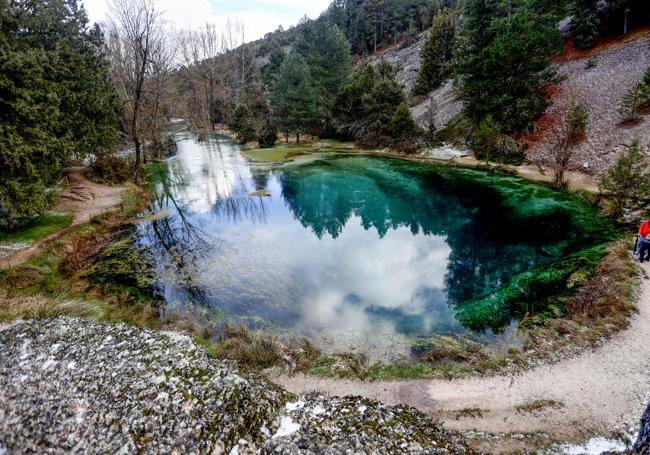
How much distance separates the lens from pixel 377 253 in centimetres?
1709

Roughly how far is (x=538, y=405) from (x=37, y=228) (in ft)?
70.9

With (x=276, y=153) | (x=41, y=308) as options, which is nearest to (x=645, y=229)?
(x=41, y=308)

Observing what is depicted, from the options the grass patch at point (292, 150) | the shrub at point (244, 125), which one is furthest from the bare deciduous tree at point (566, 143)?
the shrub at point (244, 125)

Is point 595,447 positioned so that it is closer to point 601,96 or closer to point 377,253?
point 377,253

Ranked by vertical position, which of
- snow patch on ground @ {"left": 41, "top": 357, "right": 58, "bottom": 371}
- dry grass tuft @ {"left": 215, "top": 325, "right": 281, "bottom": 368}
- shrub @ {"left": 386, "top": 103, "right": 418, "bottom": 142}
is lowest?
dry grass tuft @ {"left": 215, "top": 325, "right": 281, "bottom": 368}

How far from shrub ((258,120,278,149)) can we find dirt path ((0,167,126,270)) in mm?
23526

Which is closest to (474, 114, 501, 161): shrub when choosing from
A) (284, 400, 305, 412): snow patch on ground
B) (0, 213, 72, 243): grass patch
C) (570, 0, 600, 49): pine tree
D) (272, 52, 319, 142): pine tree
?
(570, 0, 600, 49): pine tree

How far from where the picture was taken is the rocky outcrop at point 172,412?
5.73 m

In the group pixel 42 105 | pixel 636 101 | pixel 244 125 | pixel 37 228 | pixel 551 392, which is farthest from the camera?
pixel 244 125

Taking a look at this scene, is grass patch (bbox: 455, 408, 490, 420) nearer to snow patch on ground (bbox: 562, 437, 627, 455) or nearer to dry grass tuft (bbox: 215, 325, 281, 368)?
snow patch on ground (bbox: 562, 437, 627, 455)

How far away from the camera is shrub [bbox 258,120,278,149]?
4700cm

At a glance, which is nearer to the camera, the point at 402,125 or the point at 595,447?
the point at 595,447

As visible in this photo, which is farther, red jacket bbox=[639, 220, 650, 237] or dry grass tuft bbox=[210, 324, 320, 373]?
red jacket bbox=[639, 220, 650, 237]

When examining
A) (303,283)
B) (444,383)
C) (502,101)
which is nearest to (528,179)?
(502,101)
